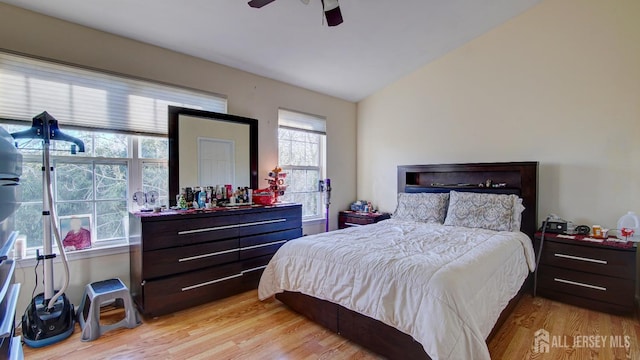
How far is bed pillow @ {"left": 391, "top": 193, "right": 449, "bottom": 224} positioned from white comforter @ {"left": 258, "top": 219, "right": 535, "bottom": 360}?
0.53 meters

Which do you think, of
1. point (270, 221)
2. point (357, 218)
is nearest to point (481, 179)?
point (357, 218)

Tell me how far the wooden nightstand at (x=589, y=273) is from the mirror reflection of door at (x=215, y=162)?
10.9ft

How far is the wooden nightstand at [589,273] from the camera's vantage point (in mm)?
2467

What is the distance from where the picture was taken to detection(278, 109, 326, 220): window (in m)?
4.01

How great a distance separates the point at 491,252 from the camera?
7.22ft

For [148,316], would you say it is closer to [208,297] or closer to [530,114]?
[208,297]

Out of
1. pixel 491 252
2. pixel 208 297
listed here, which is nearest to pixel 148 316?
pixel 208 297

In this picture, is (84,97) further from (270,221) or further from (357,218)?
(357,218)

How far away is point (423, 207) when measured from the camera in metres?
3.54

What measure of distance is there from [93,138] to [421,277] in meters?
2.88

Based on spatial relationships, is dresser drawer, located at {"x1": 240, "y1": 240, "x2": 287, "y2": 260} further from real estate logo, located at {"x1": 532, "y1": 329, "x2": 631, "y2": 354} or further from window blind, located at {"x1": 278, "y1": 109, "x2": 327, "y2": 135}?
real estate logo, located at {"x1": 532, "y1": 329, "x2": 631, "y2": 354}

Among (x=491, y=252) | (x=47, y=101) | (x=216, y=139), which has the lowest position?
(x=491, y=252)

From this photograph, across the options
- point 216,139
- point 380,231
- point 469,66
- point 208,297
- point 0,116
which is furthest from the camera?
point 469,66

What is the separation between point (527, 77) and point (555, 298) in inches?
91.1
